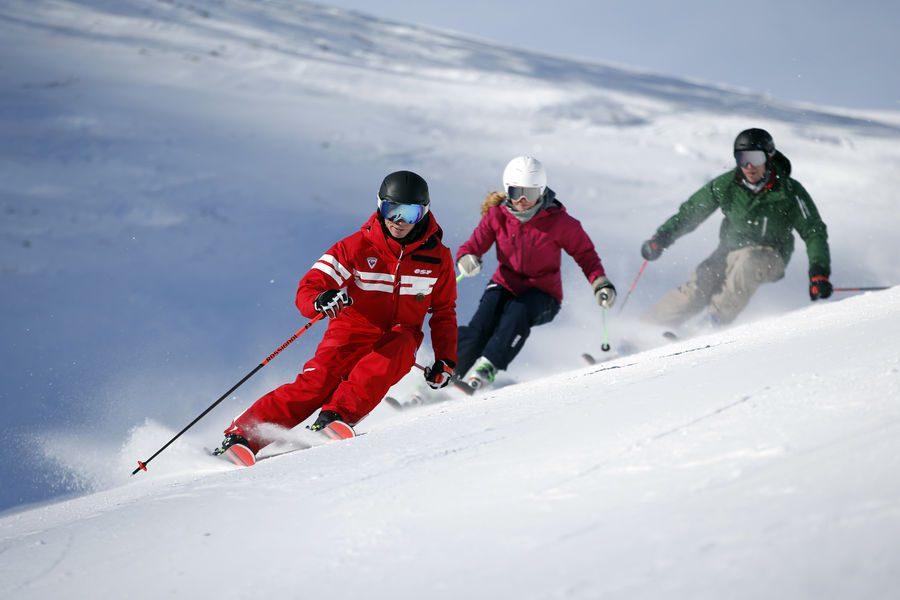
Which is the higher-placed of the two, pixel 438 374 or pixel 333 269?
pixel 333 269

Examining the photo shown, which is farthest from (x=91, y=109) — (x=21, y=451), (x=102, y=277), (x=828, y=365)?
(x=828, y=365)

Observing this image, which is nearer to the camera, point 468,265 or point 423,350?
point 468,265

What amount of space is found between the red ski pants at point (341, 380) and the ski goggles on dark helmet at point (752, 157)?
8.93ft

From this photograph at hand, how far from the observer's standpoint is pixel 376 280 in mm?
4121

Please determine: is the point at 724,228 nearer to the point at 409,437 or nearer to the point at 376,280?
the point at 376,280

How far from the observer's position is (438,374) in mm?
4074

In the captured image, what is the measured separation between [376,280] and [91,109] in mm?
7607

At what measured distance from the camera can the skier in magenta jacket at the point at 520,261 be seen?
502 cm

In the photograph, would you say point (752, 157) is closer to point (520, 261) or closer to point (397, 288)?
point (520, 261)

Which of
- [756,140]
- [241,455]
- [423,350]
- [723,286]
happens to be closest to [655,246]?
[723,286]

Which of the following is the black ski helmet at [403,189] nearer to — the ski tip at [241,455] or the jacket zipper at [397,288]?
the jacket zipper at [397,288]

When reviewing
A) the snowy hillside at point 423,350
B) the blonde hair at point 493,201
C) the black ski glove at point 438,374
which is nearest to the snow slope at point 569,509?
the snowy hillside at point 423,350

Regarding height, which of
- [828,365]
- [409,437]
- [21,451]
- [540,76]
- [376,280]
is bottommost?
[21,451]

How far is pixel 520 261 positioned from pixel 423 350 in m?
1.12
